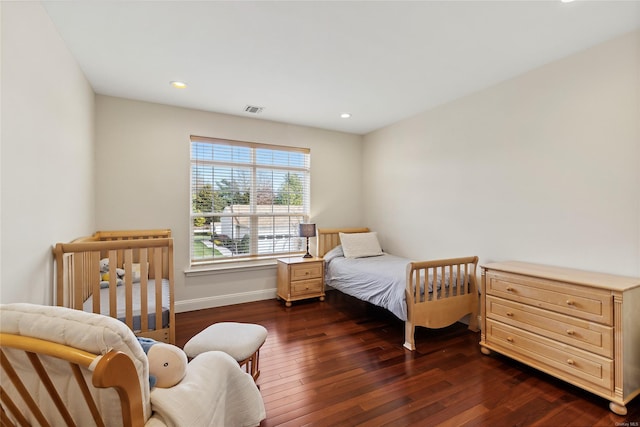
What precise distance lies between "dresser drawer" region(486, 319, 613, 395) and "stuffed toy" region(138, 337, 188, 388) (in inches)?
95.3

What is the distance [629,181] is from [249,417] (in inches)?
116

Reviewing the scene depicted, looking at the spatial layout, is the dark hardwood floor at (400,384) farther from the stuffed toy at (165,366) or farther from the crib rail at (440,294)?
the stuffed toy at (165,366)

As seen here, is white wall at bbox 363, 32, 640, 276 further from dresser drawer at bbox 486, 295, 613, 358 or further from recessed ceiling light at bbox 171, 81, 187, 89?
recessed ceiling light at bbox 171, 81, 187, 89

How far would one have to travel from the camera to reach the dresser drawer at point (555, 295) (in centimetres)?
187

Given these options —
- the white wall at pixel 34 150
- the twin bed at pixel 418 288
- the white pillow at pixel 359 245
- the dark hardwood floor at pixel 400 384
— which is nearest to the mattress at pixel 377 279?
the twin bed at pixel 418 288

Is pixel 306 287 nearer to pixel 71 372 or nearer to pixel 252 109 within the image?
pixel 252 109

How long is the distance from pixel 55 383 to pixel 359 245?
140 inches

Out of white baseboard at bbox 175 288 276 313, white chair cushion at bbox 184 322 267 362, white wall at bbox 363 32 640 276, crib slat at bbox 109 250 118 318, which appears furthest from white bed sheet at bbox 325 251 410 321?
crib slat at bbox 109 250 118 318

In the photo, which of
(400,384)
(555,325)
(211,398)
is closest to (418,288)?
(400,384)

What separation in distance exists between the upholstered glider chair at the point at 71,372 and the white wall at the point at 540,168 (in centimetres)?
295

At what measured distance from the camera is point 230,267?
385 centimetres

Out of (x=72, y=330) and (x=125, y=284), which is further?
(x=125, y=284)

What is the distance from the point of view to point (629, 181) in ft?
6.89

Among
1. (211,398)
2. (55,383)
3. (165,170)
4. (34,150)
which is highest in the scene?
(165,170)
